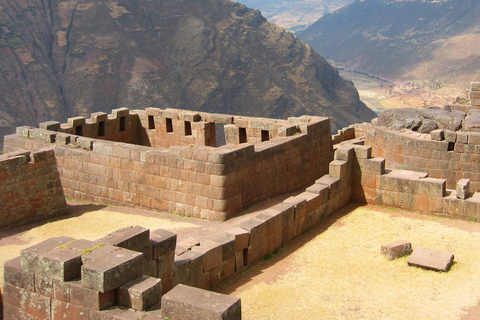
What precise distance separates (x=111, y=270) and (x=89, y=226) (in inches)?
354

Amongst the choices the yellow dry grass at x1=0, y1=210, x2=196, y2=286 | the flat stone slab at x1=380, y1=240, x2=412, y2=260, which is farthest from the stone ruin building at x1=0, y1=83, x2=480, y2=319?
the flat stone slab at x1=380, y1=240, x2=412, y2=260

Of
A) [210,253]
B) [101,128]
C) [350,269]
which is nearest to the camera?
[210,253]

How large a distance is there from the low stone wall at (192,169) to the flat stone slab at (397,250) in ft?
15.9

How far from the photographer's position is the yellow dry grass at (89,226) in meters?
16.6

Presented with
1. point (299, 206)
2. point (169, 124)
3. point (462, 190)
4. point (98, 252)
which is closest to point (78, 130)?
point (169, 124)

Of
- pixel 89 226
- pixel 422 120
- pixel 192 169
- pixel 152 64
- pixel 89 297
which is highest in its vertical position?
pixel 152 64

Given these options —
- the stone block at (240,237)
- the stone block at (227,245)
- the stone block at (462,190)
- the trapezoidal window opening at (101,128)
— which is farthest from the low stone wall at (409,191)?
the trapezoidal window opening at (101,128)

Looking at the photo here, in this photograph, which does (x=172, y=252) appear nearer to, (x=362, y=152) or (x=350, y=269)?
(x=350, y=269)

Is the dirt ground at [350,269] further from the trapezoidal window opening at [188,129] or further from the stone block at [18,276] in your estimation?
the trapezoidal window opening at [188,129]

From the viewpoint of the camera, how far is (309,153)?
797 inches

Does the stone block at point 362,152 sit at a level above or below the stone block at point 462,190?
above

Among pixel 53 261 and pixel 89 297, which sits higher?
pixel 53 261

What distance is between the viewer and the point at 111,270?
8984 millimetres

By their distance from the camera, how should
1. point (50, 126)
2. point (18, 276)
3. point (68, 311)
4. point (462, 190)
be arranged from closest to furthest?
point (68, 311)
point (18, 276)
point (462, 190)
point (50, 126)
